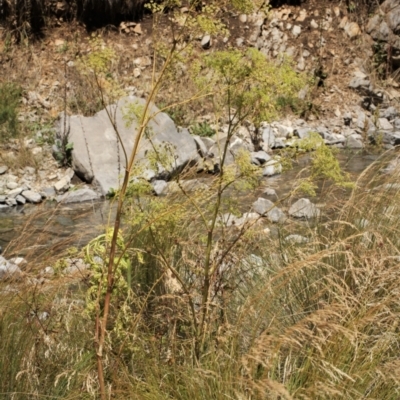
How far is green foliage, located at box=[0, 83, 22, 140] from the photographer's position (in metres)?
7.35

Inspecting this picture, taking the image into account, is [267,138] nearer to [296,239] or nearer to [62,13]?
[62,13]

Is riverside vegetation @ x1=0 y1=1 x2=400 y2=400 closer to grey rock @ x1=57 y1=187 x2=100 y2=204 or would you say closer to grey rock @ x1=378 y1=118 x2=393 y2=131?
grey rock @ x1=57 y1=187 x2=100 y2=204

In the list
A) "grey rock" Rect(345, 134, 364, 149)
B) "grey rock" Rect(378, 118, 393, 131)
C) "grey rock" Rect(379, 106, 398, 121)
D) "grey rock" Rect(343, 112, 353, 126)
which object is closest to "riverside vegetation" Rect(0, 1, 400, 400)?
"grey rock" Rect(345, 134, 364, 149)

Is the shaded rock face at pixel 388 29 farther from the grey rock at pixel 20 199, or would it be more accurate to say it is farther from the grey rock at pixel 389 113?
the grey rock at pixel 20 199

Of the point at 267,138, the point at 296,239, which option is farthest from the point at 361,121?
the point at 296,239

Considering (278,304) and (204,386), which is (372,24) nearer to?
(278,304)

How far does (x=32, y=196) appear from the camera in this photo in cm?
637

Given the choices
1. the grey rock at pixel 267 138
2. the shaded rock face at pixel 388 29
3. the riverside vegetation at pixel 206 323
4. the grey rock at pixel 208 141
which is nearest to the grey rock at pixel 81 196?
the grey rock at pixel 208 141

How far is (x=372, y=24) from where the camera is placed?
34.4 feet

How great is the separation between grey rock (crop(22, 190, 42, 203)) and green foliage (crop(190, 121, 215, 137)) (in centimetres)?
228

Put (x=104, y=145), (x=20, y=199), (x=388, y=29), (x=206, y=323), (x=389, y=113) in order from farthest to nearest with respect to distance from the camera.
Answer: (x=388, y=29), (x=389, y=113), (x=104, y=145), (x=20, y=199), (x=206, y=323)

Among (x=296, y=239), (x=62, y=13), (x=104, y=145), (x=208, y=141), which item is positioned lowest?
(x=208, y=141)

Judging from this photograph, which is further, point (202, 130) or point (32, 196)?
point (202, 130)

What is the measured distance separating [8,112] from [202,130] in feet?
7.33
